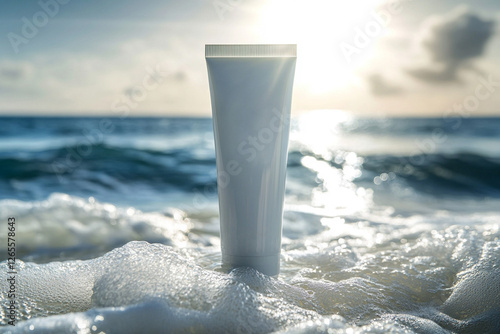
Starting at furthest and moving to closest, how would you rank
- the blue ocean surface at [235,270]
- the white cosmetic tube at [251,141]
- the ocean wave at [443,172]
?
the ocean wave at [443,172], the white cosmetic tube at [251,141], the blue ocean surface at [235,270]

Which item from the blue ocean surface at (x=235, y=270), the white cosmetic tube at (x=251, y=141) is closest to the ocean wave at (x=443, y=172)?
the blue ocean surface at (x=235, y=270)

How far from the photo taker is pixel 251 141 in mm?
801

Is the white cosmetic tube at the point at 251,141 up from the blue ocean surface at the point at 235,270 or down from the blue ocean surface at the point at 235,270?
up

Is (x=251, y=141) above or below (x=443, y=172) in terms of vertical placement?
below

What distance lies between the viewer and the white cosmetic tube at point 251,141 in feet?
2.60

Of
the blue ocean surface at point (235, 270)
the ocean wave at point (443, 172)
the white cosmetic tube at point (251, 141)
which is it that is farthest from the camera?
the ocean wave at point (443, 172)

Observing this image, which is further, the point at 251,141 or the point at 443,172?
the point at 443,172

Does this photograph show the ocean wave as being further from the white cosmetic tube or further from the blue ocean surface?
the white cosmetic tube

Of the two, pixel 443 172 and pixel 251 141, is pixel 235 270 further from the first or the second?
pixel 443 172

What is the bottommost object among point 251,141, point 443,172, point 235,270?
point 235,270

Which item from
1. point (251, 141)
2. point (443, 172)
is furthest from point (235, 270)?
point (443, 172)

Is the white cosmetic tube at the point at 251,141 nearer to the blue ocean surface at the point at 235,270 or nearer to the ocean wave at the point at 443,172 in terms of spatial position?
the blue ocean surface at the point at 235,270

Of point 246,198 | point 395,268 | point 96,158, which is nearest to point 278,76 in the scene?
point 246,198

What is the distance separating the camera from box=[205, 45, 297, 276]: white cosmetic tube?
0.79m
